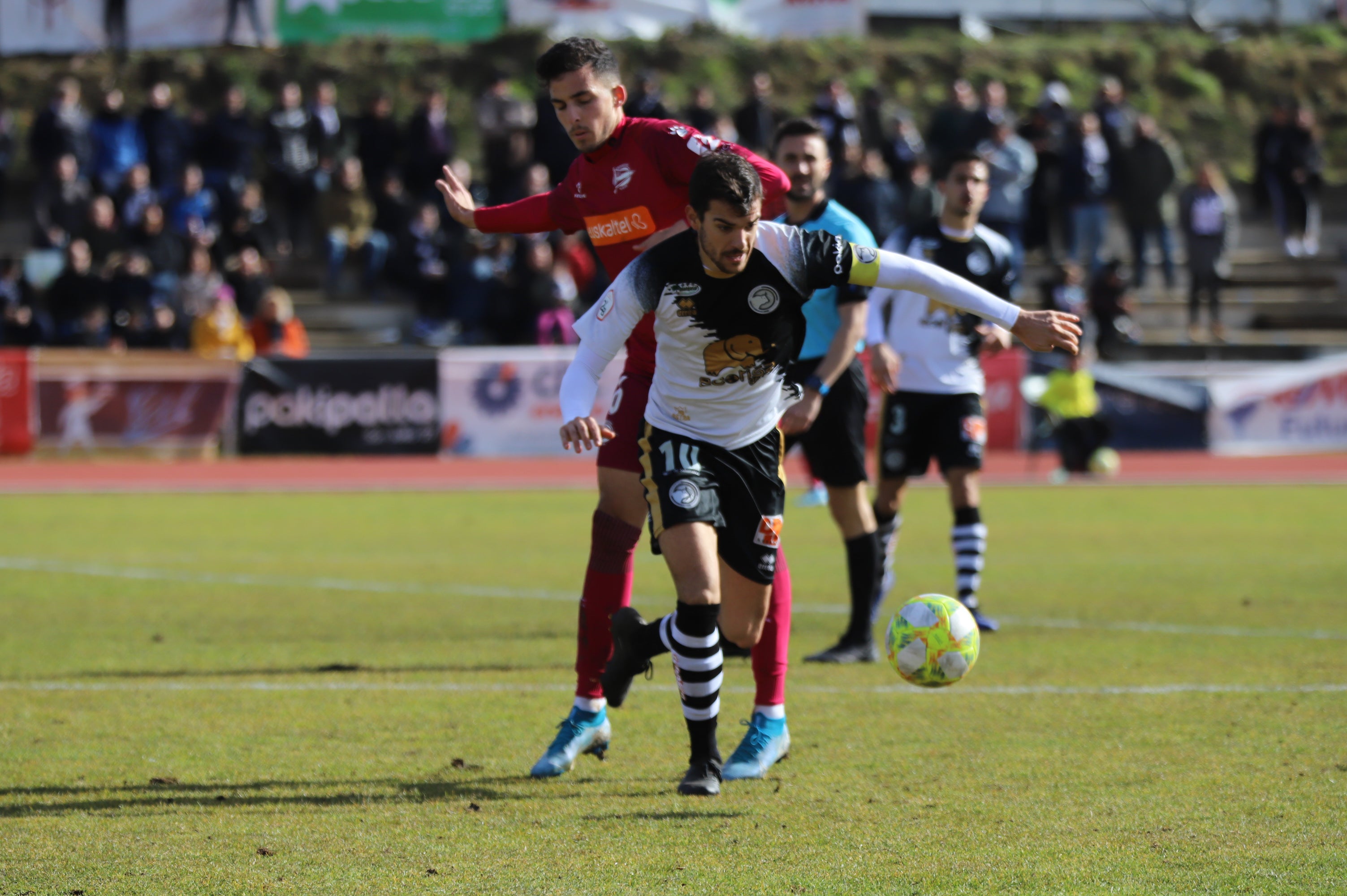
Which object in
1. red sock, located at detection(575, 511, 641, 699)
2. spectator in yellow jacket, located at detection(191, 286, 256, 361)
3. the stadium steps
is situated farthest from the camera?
the stadium steps

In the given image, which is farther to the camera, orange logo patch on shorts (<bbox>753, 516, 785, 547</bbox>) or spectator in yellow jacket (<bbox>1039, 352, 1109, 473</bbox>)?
spectator in yellow jacket (<bbox>1039, 352, 1109, 473</bbox>)

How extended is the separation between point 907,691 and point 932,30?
29751 millimetres

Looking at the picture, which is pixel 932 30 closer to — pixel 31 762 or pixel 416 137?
pixel 416 137

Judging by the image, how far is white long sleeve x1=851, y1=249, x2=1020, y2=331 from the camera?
5.21 meters

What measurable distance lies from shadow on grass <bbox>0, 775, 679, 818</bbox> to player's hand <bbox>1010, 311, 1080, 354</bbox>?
192 centimetres

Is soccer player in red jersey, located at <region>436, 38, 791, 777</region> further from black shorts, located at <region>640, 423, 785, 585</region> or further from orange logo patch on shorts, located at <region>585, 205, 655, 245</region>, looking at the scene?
black shorts, located at <region>640, 423, 785, 585</region>

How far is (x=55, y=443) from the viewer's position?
1975 centimetres

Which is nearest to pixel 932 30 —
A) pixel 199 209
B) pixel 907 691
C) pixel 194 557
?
pixel 199 209

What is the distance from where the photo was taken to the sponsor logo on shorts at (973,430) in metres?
8.46

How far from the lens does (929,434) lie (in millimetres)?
8617

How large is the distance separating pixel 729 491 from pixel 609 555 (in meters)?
0.71

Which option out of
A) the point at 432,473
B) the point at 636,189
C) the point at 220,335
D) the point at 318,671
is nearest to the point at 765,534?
the point at 636,189

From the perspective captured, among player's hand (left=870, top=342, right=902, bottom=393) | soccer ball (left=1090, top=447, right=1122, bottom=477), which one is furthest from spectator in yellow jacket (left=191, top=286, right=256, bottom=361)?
player's hand (left=870, top=342, right=902, bottom=393)

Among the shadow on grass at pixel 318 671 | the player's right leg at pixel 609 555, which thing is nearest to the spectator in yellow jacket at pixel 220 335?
the shadow on grass at pixel 318 671
